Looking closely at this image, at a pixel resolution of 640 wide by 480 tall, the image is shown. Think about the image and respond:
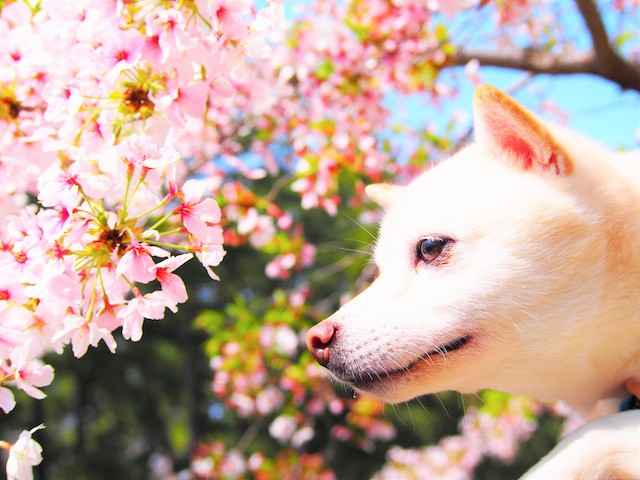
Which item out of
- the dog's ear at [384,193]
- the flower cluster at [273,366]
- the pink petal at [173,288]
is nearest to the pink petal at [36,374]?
the pink petal at [173,288]

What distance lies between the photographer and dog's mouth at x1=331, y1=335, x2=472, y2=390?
1.57 meters

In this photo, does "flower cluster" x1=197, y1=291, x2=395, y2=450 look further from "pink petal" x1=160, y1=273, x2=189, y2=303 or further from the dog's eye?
"pink petal" x1=160, y1=273, x2=189, y2=303

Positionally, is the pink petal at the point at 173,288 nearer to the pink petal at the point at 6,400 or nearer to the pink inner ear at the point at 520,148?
the pink petal at the point at 6,400

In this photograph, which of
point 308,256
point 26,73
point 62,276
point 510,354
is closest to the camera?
point 62,276

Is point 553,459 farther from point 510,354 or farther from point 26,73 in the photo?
point 26,73

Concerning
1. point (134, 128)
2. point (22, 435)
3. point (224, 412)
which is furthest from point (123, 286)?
point (224, 412)

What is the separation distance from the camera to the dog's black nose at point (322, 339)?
5.40 ft

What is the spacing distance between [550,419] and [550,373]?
765 inches

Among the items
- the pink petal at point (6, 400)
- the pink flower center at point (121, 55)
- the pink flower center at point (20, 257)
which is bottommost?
the pink petal at point (6, 400)

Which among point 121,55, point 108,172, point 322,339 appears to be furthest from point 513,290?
point 121,55

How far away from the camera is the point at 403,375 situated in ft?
5.32

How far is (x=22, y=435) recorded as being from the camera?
1.43 meters

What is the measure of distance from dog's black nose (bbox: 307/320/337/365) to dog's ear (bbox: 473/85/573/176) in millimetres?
609

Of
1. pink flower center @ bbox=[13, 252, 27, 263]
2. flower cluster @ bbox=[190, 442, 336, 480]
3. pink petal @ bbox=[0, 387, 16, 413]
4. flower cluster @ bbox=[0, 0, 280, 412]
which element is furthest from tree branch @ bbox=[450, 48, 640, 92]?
flower cluster @ bbox=[190, 442, 336, 480]
